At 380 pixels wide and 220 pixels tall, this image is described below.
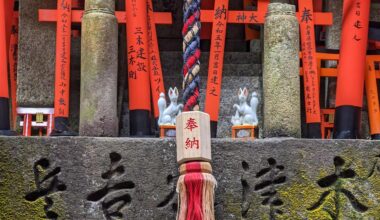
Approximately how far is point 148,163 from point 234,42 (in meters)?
4.46

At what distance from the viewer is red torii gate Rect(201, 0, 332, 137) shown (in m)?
8.90

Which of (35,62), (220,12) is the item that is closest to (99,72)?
(220,12)

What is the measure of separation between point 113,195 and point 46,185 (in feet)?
1.92

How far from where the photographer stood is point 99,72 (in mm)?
7844

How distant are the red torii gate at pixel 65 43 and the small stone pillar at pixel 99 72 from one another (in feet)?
2.59

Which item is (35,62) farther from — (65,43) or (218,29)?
(218,29)

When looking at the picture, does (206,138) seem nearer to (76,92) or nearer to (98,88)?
(98,88)

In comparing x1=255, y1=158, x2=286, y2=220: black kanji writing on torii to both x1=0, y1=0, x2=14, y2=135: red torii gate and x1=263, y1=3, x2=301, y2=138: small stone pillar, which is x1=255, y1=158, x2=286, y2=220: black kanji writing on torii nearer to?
x1=263, y1=3, x2=301, y2=138: small stone pillar

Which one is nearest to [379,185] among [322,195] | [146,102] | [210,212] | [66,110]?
[322,195]

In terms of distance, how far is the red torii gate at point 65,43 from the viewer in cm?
864

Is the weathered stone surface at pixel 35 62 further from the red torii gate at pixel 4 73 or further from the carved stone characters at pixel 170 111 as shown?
the carved stone characters at pixel 170 111

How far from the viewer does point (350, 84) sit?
842 centimetres

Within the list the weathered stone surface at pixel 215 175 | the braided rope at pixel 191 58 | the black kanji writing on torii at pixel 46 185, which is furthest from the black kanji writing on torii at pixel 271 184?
the black kanji writing on torii at pixel 46 185

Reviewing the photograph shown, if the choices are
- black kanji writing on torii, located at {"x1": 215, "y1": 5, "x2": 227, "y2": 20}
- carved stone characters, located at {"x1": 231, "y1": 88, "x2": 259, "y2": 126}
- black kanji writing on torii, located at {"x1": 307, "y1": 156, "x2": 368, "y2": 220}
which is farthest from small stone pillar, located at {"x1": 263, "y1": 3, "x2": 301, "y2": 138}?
black kanji writing on torii, located at {"x1": 215, "y1": 5, "x2": 227, "y2": 20}
